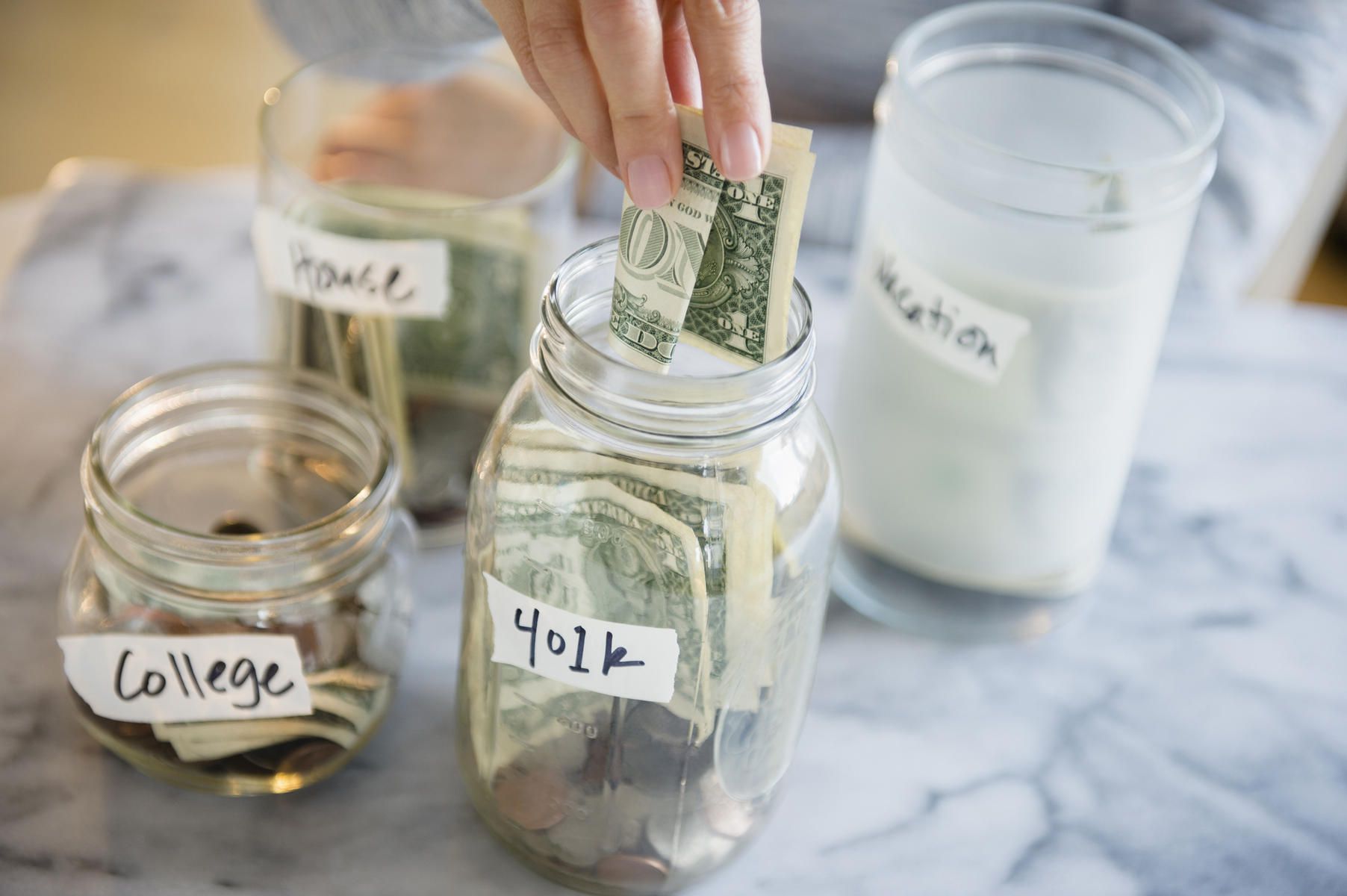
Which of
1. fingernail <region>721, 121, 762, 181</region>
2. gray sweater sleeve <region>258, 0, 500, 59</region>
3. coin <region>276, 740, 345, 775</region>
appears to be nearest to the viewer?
fingernail <region>721, 121, 762, 181</region>

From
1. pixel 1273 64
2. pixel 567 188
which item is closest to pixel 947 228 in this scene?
pixel 567 188

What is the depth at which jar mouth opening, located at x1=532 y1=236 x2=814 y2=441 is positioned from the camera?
0.39m

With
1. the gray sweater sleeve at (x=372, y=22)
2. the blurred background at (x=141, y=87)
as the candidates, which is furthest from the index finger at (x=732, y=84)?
the blurred background at (x=141, y=87)

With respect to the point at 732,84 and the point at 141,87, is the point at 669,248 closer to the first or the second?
the point at 732,84

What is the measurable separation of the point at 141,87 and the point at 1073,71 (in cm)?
181

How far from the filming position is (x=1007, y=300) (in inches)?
20.7

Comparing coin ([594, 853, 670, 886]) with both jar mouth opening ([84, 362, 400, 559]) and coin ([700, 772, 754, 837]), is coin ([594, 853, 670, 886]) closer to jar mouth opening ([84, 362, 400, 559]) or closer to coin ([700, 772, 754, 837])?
coin ([700, 772, 754, 837])

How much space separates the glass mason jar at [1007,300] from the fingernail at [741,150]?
0.53 feet

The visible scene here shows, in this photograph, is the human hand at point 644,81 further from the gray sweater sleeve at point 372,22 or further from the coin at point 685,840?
the gray sweater sleeve at point 372,22

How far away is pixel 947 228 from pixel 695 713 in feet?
0.80

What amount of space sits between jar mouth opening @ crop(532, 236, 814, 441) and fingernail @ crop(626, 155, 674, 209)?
0.16 ft

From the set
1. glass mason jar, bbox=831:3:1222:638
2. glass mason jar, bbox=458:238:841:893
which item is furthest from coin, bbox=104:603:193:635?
Answer: glass mason jar, bbox=831:3:1222:638

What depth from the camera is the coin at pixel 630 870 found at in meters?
0.48

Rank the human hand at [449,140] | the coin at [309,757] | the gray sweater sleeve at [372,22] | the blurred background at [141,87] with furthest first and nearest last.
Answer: the blurred background at [141,87] → the gray sweater sleeve at [372,22] → the human hand at [449,140] → the coin at [309,757]
